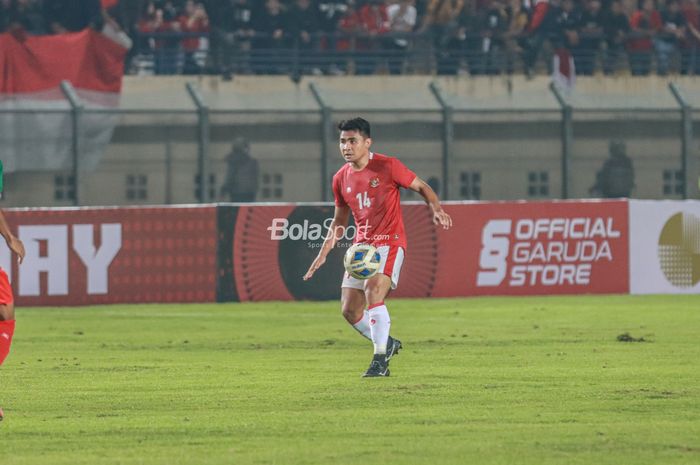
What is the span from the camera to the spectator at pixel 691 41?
1253 inches

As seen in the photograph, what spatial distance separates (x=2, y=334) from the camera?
9.29 meters

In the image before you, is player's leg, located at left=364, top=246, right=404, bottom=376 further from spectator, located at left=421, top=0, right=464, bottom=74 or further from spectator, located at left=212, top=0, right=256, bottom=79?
spectator, located at left=421, top=0, right=464, bottom=74

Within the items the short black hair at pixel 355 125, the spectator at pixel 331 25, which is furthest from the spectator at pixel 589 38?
the short black hair at pixel 355 125

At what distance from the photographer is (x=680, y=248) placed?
945 inches

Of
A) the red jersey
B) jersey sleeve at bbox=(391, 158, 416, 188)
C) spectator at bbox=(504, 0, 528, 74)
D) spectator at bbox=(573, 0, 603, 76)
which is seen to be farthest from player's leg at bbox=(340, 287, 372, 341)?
spectator at bbox=(573, 0, 603, 76)

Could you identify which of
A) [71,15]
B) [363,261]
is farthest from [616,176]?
[363,261]

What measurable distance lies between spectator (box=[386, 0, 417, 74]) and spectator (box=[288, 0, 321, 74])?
1.48m

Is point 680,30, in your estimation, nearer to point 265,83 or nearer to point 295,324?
point 265,83

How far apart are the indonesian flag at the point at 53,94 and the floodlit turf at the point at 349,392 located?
628 centimetres

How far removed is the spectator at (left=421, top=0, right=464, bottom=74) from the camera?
3059 centimetres

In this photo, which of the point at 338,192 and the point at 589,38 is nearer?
the point at 338,192

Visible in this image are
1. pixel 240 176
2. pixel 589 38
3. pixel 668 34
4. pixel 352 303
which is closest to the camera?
pixel 352 303

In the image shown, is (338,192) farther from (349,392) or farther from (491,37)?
(491,37)

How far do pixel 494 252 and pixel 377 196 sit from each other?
457 inches
